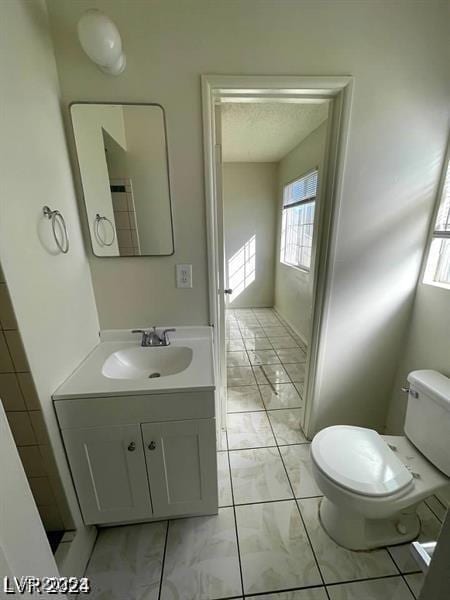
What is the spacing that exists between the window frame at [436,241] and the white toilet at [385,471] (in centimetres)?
53

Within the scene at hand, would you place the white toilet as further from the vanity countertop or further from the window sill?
the vanity countertop

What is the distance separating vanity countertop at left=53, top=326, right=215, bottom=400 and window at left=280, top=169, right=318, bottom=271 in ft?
7.31

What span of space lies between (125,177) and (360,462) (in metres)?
1.80

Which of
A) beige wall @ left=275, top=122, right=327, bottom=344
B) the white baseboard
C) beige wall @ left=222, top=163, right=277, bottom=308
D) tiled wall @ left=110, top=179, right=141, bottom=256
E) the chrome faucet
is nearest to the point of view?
tiled wall @ left=110, top=179, right=141, bottom=256

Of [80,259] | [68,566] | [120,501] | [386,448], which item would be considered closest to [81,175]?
[80,259]

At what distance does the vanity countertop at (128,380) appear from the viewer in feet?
3.29

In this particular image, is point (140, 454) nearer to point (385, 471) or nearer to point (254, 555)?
point (254, 555)

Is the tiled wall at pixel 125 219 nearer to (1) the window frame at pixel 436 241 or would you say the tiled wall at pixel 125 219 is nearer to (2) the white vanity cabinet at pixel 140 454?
(2) the white vanity cabinet at pixel 140 454

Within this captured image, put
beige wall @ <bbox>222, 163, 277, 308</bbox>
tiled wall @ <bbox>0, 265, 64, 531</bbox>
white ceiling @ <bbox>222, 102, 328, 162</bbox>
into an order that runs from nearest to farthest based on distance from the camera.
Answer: tiled wall @ <bbox>0, 265, 64, 531</bbox>
white ceiling @ <bbox>222, 102, 328, 162</bbox>
beige wall @ <bbox>222, 163, 277, 308</bbox>

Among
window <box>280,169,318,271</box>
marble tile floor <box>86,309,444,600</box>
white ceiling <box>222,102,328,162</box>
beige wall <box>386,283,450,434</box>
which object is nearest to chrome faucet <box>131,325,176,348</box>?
marble tile floor <box>86,309,444,600</box>

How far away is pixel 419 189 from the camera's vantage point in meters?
1.33

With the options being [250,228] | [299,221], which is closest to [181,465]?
[299,221]

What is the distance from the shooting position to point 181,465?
1.12m

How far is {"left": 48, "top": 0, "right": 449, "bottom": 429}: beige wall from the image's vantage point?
1.09m
